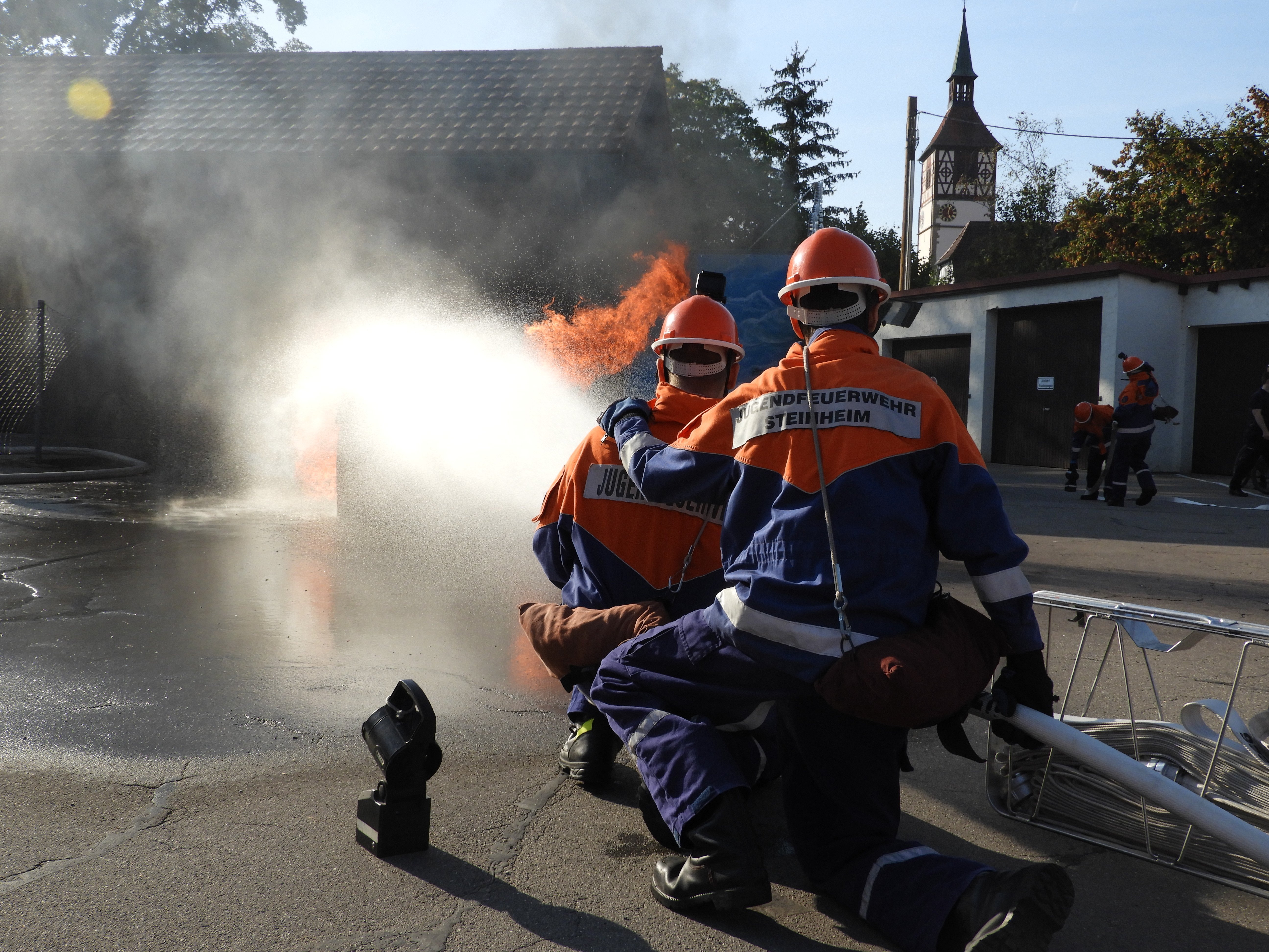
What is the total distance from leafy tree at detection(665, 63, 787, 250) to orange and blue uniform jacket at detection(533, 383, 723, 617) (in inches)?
559

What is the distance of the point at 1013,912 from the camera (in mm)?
2145

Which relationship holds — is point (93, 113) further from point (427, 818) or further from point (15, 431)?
point (427, 818)

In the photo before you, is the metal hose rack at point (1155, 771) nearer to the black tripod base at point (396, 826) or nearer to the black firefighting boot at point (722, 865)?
the black firefighting boot at point (722, 865)

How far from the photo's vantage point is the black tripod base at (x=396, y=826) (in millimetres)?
2828

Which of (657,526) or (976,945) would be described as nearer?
(976,945)

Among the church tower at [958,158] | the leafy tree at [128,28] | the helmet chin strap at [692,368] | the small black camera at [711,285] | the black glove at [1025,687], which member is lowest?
the black glove at [1025,687]

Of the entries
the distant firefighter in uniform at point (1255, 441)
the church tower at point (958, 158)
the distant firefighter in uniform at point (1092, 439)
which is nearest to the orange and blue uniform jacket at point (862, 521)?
the distant firefighter in uniform at point (1092, 439)

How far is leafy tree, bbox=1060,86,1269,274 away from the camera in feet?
78.8

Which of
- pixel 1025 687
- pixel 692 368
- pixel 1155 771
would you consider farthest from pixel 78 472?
pixel 1155 771

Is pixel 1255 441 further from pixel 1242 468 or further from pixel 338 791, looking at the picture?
pixel 338 791

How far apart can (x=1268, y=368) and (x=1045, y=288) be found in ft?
19.3

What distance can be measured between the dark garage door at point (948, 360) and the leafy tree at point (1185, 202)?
6243 millimetres

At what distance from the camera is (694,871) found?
254 centimetres

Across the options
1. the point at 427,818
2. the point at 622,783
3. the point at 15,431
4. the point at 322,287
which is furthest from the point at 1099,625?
the point at 15,431
